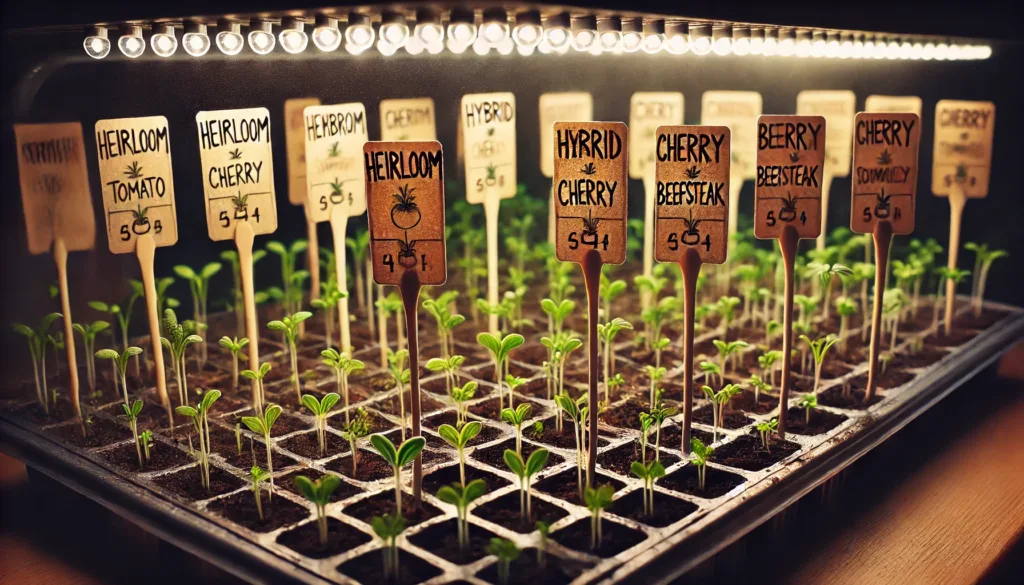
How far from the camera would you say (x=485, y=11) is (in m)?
2.06

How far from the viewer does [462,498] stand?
1988 mm

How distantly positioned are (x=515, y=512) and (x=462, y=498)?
0.24 m

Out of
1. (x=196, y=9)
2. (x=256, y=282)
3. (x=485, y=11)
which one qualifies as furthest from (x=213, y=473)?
(x=256, y=282)

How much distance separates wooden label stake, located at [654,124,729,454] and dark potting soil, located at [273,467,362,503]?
978 millimetres

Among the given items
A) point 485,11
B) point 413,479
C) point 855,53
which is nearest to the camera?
point 485,11

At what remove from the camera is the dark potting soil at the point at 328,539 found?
2.01 m

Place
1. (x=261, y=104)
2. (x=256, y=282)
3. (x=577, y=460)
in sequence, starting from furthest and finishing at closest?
(x=256, y=282) → (x=261, y=104) → (x=577, y=460)

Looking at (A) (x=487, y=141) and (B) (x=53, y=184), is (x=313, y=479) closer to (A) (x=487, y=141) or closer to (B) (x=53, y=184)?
(B) (x=53, y=184)

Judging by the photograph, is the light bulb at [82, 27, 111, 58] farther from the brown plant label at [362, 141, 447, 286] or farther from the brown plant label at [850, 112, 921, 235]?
the brown plant label at [850, 112, 921, 235]

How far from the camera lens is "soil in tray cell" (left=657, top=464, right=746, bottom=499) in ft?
7.47

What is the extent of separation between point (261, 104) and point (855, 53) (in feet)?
7.70

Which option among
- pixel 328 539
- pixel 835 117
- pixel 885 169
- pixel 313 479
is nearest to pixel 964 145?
pixel 835 117

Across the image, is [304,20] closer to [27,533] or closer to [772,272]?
[27,533]

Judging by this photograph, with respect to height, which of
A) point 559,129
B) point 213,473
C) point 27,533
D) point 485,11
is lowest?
point 27,533
